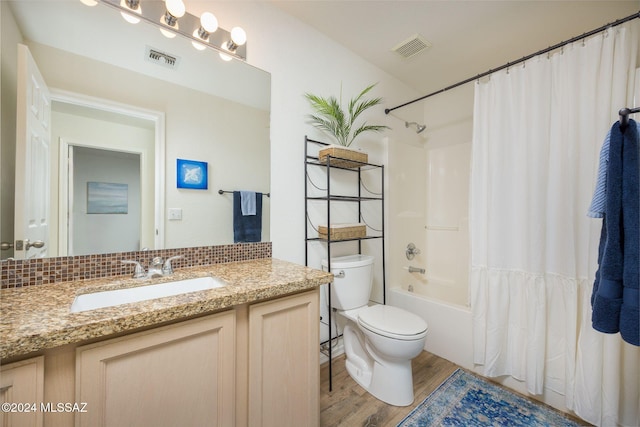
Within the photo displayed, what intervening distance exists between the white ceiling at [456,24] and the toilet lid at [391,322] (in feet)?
6.45

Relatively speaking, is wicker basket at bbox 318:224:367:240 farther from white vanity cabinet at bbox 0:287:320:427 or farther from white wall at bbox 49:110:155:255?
white wall at bbox 49:110:155:255

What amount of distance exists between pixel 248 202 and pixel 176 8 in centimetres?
102

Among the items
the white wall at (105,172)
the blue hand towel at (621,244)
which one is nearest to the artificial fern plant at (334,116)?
the white wall at (105,172)

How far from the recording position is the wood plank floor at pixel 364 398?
1.37 meters

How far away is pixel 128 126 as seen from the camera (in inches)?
45.7

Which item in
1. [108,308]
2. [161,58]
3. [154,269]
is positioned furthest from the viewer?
[161,58]

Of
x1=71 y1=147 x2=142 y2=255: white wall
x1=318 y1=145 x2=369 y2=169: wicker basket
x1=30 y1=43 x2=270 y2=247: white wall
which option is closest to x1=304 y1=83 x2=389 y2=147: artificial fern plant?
x1=318 y1=145 x2=369 y2=169: wicker basket

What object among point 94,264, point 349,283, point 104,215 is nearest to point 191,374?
point 94,264

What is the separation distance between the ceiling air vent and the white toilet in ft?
5.48

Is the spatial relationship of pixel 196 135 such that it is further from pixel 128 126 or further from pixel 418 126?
pixel 418 126

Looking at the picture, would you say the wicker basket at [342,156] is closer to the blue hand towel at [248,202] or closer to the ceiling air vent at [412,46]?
the blue hand towel at [248,202]

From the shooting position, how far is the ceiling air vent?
191 centimetres

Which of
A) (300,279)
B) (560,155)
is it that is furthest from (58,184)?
(560,155)

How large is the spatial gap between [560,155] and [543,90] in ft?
1.39
